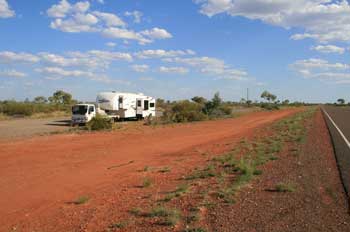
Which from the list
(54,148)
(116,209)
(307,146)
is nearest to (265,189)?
(116,209)

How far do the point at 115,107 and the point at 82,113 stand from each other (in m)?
5.64

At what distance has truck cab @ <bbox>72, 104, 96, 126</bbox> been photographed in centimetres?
3459

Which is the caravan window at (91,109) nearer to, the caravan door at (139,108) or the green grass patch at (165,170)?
the caravan door at (139,108)

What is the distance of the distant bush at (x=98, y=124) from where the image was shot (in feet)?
99.8

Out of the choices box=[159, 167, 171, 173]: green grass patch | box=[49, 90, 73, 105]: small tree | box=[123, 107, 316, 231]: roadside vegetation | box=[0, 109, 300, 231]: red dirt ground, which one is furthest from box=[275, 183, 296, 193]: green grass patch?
box=[49, 90, 73, 105]: small tree

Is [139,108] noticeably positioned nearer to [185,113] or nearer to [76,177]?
[185,113]

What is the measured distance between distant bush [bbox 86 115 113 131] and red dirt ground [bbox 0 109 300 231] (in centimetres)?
860

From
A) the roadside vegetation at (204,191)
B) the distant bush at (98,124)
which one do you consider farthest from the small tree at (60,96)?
the roadside vegetation at (204,191)

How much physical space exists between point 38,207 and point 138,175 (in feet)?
12.6

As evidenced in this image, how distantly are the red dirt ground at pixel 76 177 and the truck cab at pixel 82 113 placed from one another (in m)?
12.9

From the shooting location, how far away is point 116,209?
8211 millimetres

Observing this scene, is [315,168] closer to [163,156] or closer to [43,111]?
[163,156]

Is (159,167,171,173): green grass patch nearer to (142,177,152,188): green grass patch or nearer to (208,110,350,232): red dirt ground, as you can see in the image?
(142,177,152,188): green grass patch

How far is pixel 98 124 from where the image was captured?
3070 cm
